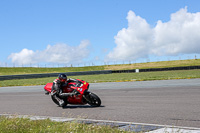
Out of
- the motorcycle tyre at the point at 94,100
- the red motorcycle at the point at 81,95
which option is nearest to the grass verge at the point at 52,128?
the red motorcycle at the point at 81,95

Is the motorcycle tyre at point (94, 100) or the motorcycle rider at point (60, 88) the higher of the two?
the motorcycle rider at point (60, 88)

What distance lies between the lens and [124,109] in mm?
9289

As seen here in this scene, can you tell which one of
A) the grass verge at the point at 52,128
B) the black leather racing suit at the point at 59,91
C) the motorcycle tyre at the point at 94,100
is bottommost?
the grass verge at the point at 52,128

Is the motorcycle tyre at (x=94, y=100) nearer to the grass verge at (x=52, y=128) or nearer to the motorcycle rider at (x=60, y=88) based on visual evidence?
the motorcycle rider at (x=60, y=88)

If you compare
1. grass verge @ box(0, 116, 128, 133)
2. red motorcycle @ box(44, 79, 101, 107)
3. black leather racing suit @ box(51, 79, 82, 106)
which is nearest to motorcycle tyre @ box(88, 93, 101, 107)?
red motorcycle @ box(44, 79, 101, 107)

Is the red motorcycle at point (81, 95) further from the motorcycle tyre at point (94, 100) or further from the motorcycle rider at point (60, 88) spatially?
the motorcycle rider at point (60, 88)

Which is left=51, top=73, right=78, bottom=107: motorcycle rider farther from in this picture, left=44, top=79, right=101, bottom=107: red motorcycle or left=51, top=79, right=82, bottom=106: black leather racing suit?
left=44, top=79, right=101, bottom=107: red motorcycle

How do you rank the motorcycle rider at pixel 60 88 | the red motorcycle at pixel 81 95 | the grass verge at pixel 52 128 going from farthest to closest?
the motorcycle rider at pixel 60 88 → the red motorcycle at pixel 81 95 → the grass verge at pixel 52 128

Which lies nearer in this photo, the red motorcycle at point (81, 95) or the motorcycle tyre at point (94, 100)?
the red motorcycle at point (81, 95)

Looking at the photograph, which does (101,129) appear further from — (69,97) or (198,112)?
(69,97)

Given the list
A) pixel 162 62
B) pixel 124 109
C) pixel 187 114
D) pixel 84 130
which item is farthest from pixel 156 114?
pixel 162 62

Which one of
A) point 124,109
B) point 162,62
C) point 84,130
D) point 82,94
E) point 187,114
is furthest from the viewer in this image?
point 162,62

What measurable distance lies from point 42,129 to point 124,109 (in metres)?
3.80

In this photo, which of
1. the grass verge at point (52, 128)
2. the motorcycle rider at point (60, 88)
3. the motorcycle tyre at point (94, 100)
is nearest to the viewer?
the grass verge at point (52, 128)
